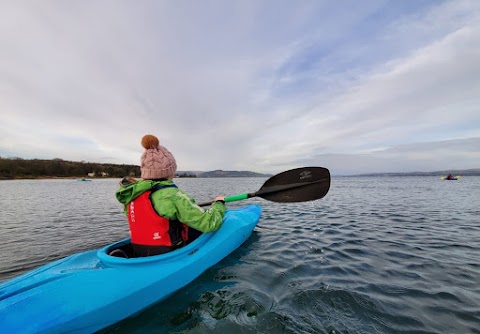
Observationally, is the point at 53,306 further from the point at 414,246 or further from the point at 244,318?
the point at 414,246

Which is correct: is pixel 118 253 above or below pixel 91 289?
above

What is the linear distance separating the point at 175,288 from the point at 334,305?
2.22m

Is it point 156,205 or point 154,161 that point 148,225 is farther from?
point 154,161

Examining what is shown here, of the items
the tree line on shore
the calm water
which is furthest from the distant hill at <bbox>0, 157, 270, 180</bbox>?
the calm water

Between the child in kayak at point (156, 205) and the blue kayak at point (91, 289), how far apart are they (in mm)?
277

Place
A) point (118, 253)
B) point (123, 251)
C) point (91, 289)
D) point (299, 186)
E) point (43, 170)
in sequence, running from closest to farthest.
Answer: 1. point (91, 289)
2. point (118, 253)
3. point (123, 251)
4. point (299, 186)
5. point (43, 170)

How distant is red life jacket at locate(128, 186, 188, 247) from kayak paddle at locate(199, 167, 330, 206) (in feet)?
9.62

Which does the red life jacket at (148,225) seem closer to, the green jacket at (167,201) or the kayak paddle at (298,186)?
the green jacket at (167,201)

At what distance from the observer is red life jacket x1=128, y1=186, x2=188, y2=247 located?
321 centimetres

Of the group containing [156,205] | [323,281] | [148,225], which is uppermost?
[156,205]

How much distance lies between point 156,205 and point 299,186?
403 centimetres

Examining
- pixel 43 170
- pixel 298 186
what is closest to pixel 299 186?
pixel 298 186

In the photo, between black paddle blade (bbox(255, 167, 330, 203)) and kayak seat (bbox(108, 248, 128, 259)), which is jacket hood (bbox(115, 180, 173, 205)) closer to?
kayak seat (bbox(108, 248, 128, 259))

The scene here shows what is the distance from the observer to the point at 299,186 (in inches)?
243
